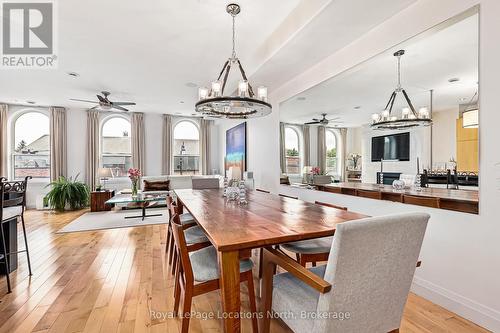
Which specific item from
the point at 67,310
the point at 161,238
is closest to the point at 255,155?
the point at 161,238

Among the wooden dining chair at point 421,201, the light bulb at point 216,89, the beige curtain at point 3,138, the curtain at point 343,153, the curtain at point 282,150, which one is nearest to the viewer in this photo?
the wooden dining chair at point 421,201

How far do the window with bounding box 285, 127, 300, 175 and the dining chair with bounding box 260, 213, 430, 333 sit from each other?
2.87 metres

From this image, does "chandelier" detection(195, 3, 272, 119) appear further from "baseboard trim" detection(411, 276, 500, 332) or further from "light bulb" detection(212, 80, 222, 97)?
"baseboard trim" detection(411, 276, 500, 332)

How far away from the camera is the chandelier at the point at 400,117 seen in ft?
7.11

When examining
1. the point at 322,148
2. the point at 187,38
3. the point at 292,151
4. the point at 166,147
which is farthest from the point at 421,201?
the point at 166,147

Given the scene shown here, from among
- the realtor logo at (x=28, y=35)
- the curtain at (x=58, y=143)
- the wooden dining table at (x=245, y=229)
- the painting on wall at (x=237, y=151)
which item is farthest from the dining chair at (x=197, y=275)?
the curtain at (x=58, y=143)

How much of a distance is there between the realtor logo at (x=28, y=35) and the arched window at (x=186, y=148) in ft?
14.3

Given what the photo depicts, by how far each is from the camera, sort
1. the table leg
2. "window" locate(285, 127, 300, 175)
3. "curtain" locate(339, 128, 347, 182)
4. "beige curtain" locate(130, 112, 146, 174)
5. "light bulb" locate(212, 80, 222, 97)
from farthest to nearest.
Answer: "beige curtain" locate(130, 112, 146, 174) → "window" locate(285, 127, 300, 175) → "curtain" locate(339, 128, 347, 182) → "light bulb" locate(212, 80, 222, 97) → the table leg

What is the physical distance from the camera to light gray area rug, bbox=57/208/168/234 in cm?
425

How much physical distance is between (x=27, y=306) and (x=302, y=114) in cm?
384

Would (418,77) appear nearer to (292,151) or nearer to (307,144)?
(307,144)

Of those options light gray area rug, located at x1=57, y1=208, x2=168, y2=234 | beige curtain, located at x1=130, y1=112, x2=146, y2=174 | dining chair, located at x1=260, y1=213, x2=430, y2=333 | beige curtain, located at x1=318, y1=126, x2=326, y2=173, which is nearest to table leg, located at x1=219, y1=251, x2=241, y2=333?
dining chair, located at x1=260, y1=213, x2=430, y2=333

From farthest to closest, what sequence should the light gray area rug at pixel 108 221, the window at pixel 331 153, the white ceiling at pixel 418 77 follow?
the light gray area rug at pixel 108 221 < the window at pixel 331 153 < the white ceiling at pixel 418 77

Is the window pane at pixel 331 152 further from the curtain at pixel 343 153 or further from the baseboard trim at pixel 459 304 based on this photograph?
the baseboard trim at pixel 459 304
